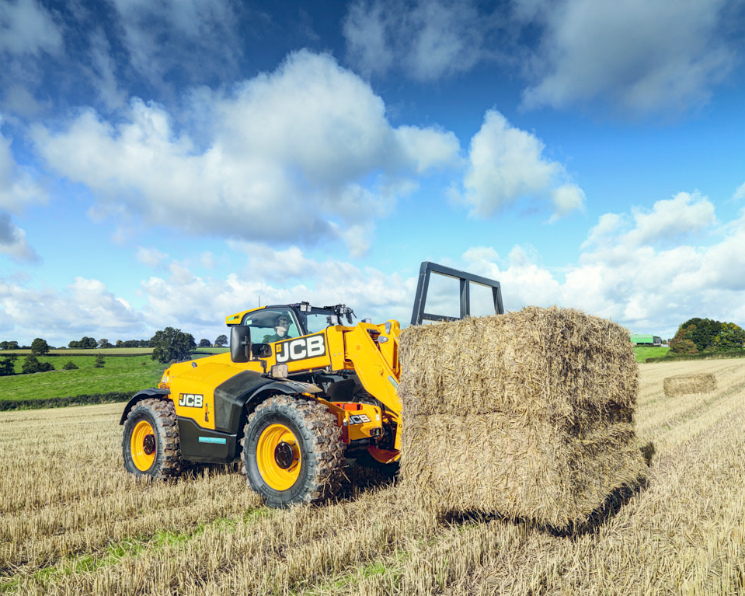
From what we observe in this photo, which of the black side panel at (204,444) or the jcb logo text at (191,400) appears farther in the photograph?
the jcb logo text at (191,400)

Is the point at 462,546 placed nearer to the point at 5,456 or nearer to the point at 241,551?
the point at 241,551

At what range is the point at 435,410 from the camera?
188 inches

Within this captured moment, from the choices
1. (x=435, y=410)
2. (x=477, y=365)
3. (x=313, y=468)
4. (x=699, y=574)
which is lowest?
(x=699, y=574)

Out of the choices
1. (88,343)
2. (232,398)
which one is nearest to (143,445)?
(232,398)

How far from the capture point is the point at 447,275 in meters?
5.99

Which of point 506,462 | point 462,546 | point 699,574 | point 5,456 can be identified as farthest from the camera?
point 5,456

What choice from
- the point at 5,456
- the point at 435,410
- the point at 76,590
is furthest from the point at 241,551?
the point at 5,456

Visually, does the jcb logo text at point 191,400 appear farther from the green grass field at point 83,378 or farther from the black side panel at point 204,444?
the green grass field at point 83,378

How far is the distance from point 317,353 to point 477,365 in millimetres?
2249

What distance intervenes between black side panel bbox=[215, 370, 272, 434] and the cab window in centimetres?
60

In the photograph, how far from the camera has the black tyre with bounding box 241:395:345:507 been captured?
16.7 feet

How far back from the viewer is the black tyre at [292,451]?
16.7 feet

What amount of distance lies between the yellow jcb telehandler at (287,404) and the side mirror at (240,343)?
1cm

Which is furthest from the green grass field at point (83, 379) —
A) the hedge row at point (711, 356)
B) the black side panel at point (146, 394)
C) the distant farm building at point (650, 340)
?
the distant farm building at point (650, 340)
